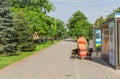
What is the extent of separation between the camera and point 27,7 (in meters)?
A: 65.0

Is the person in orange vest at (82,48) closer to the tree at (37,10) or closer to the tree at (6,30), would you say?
the tree at (6,30)

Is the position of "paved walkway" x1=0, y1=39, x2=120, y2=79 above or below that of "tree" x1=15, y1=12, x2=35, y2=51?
below

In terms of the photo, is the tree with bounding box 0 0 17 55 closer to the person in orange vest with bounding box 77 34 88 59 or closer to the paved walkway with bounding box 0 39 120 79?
the person in orange vest with bounding box 77 34 88 59

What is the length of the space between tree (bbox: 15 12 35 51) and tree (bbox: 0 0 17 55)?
287 inches

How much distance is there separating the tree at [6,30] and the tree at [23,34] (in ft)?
23.9

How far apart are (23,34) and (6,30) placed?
9.07 metres

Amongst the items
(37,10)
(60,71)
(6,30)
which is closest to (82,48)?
(6,30)

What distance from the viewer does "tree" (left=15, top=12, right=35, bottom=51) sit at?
36.7 metres

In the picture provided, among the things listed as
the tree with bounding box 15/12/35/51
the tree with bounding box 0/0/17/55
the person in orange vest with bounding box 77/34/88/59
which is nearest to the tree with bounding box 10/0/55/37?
the tree with bounding box 15/12/35/51

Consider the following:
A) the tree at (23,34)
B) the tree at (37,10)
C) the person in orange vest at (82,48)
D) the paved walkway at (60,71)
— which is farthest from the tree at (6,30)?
the tree at (37,10)

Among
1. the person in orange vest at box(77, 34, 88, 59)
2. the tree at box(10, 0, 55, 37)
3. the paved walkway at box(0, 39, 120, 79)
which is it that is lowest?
the paved walkway at box(0, 39, 120, 79)

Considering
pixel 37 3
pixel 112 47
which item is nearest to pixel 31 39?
pixel 112 47

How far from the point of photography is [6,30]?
28.3 m

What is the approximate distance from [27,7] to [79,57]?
133 feet
